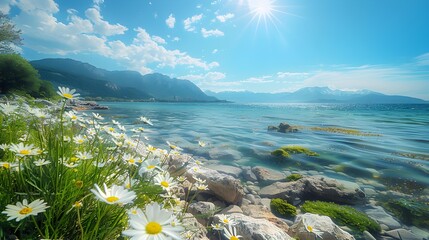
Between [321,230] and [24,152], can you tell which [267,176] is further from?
[24,152]

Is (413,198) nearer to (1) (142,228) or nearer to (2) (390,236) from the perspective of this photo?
(2) (390,236)

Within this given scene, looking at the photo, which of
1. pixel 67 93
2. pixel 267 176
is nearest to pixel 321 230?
pixel 67 93

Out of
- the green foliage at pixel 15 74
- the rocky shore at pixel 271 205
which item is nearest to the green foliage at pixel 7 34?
the green foliage at pixel 15 74

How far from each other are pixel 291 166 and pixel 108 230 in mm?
12394

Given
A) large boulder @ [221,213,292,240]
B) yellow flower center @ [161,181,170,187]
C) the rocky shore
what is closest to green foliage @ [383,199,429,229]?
the rocky shore

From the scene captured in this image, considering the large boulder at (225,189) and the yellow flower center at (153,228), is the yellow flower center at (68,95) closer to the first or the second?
the yellow flower center at (153,228)

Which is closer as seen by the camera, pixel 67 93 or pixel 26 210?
pixel 26 210

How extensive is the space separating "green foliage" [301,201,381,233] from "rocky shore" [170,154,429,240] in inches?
6.1

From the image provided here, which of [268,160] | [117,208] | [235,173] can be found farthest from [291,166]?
[117,208]

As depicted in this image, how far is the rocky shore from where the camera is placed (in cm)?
411

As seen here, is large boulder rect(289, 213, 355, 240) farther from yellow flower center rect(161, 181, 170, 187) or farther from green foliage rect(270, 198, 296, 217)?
yellow flower center rect(161, 181, 170, 187)

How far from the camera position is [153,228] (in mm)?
1191

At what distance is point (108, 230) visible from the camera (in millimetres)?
1883

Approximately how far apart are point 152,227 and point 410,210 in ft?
32.4
